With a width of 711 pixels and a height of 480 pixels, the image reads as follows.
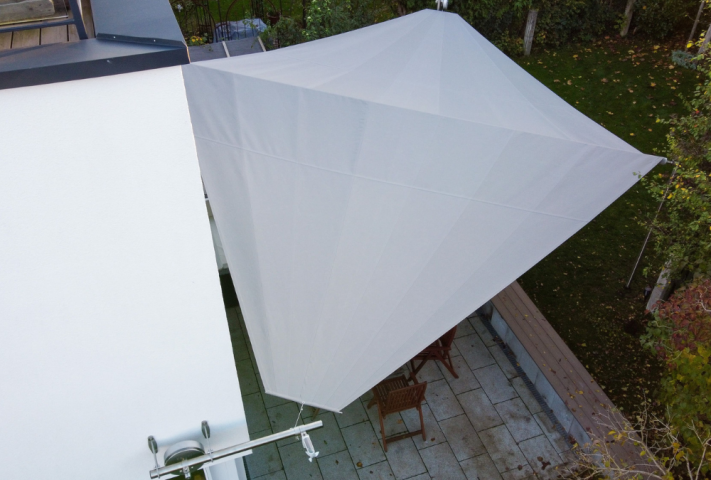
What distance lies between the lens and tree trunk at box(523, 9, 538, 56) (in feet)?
37.7

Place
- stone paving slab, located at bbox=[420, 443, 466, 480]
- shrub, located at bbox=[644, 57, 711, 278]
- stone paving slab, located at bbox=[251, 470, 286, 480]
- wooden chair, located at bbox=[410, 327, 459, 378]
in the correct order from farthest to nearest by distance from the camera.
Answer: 1. wooden chair, located at bbox=[410, 327, 459, 378]
2. stone paving slab, located at bbox=[420, 443, 466, 480]
3. stone paving slab, located at bbox=[251, 470, 286, 480]
4. shrub, located at bbox=[644, 57, 711, 278]

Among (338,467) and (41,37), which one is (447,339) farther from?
(41,37)

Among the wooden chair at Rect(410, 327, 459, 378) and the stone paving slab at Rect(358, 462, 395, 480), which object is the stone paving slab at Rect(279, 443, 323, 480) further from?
the wooden chair at Rect(410, 327, 459, 378)

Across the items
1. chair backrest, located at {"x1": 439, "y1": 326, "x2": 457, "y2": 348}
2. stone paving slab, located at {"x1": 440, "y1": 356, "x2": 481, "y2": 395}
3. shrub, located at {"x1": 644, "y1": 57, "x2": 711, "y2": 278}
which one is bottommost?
stone paving slab, located at {"x1": 440, "y1": 356, "x2": 481, "y2": 395}

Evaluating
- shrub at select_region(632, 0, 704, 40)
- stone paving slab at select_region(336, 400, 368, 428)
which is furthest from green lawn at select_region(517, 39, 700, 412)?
stone paving slab at select_region(336, 400, 368, 428)

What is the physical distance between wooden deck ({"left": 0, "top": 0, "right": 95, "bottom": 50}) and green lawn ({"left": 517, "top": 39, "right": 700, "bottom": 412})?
6253 millimetres

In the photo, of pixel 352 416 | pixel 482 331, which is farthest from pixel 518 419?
pixel 352 416

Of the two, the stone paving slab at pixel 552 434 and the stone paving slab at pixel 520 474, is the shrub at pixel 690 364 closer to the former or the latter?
the stone paving slab at pixel 552 434

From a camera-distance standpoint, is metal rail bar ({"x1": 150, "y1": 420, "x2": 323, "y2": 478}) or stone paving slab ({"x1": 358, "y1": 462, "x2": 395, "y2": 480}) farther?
stone paving slab ({"x1": 358, "y1": 462, "x2": 395, "y2": 480})

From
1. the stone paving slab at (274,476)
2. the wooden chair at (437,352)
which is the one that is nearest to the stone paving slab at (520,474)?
the wooden chair at (437,352)

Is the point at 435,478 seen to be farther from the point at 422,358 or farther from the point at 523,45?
the point at 523,45

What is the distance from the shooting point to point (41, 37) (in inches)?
104

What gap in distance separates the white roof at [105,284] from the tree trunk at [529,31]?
10272 mm

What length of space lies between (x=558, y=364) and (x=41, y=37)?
19.2 feet
